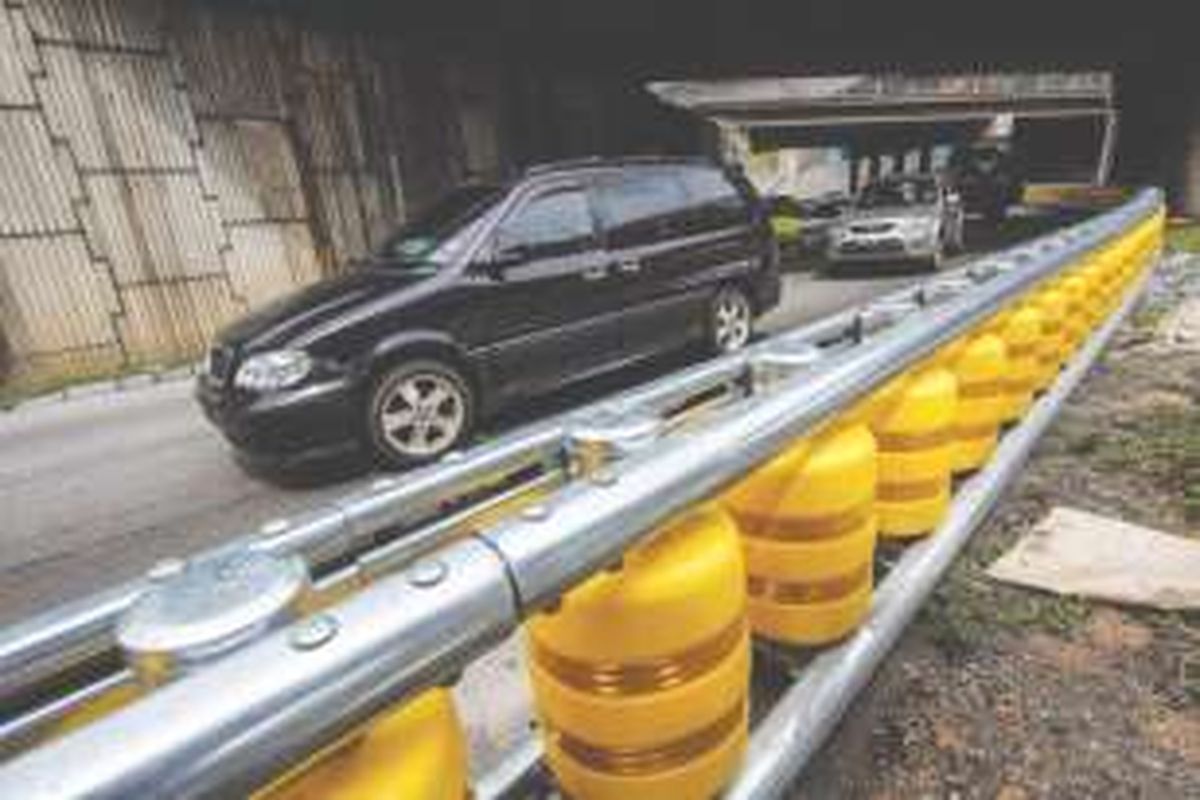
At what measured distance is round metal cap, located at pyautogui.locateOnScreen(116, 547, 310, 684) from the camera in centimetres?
81

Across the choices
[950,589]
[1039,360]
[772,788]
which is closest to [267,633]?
[772,788]

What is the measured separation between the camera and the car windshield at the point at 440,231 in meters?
5.25

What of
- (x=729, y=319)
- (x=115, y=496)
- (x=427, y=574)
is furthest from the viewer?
(x=729, y=319)

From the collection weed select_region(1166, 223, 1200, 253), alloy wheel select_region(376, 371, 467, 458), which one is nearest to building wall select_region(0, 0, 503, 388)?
alloy wheel select_region(376, 371, 467, 458)

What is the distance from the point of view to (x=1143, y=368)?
5.51 meters

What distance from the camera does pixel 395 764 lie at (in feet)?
3.07

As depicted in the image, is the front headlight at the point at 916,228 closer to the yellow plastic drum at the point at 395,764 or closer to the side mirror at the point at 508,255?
the side mirror at the point at 508,255

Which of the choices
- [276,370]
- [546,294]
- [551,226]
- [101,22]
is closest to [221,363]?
[276,370]

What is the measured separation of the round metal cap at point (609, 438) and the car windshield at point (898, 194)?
14.4 m

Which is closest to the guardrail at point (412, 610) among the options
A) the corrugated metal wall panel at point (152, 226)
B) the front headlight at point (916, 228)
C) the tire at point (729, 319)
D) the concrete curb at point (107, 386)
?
the tire at point (729, 319)

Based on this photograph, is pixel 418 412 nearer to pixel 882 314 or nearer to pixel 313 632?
pixel 882 314

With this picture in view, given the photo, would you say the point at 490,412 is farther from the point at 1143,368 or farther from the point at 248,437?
the point at 1143,368

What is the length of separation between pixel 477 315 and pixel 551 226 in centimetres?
100

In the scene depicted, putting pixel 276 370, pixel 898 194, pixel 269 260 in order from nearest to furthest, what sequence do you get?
pixel 276 370
pixel 269 260
pixel 898 194
